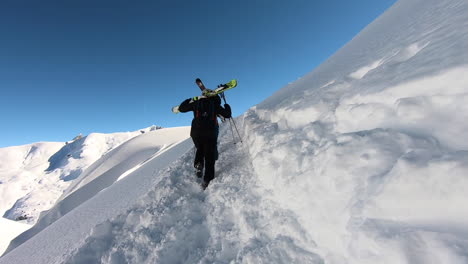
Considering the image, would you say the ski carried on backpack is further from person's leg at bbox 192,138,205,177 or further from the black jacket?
person's leg at bbox 192,138,205,177

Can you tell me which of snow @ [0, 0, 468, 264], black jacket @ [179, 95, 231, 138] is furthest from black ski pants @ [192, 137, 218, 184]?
snow @ [0, 0, 468, 264]

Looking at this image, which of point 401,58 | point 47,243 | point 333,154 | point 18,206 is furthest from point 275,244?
point 18,206

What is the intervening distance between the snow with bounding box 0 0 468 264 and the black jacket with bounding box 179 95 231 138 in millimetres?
1026

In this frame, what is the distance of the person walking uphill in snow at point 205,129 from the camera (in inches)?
178

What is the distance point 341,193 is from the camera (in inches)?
91.1

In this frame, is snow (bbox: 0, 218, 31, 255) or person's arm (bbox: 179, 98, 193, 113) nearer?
person's arm (bbox: 179, 98, 193, 113)

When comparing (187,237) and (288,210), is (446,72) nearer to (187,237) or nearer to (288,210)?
(288,210)

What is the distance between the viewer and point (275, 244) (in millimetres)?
2471

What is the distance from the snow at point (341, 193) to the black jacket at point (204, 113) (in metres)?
1.03

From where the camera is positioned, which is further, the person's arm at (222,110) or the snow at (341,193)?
the person's arm at (222,110)

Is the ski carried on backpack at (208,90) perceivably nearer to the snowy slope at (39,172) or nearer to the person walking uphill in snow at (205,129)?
the person walking uphill in snow at (205,129)

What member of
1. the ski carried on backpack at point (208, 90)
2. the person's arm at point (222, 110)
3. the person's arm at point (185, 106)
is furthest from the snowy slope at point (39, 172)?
the person's arm at point (222, 110)

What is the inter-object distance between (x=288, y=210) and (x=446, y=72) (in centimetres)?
241

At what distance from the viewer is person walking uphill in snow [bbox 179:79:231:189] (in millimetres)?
4531
